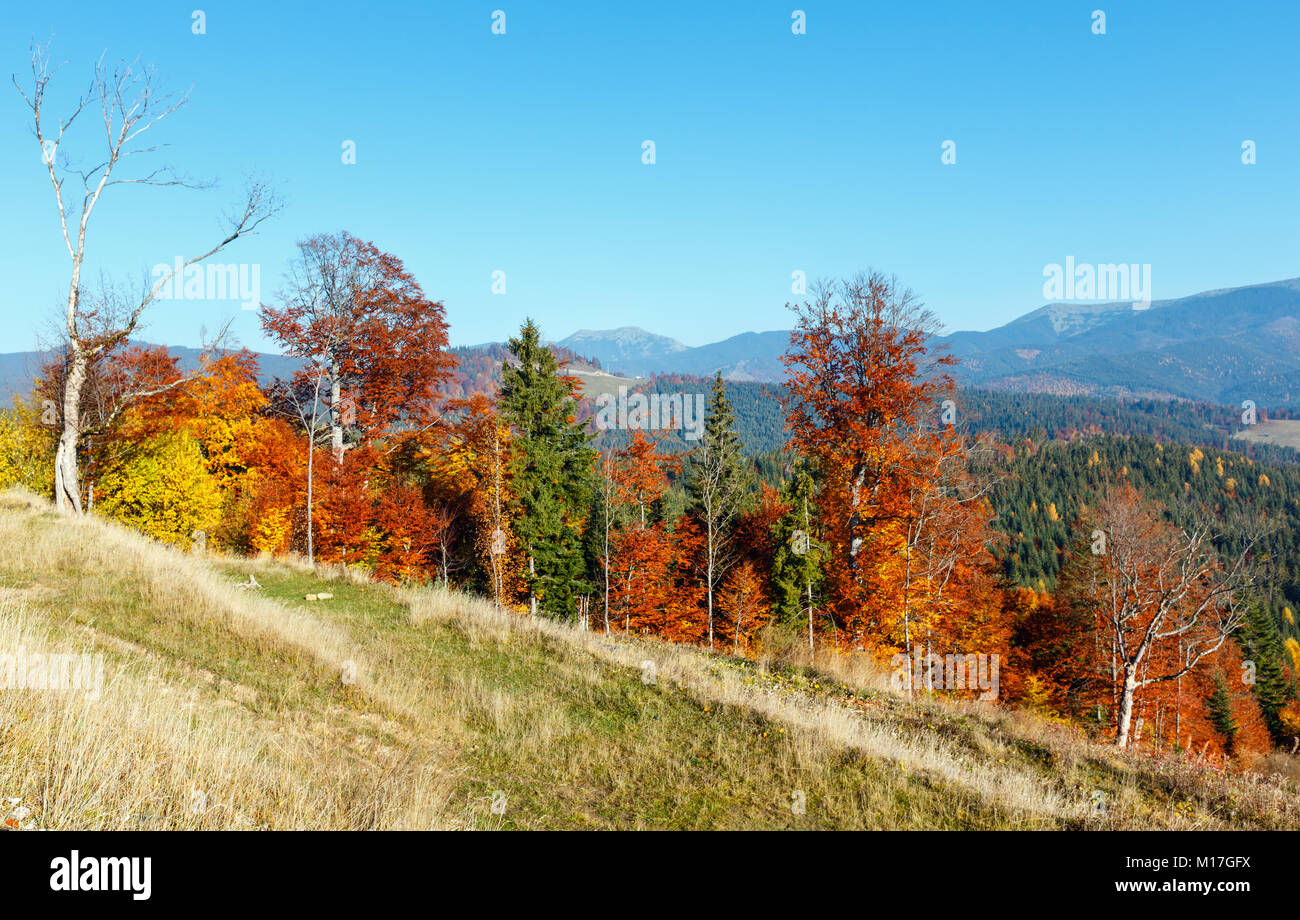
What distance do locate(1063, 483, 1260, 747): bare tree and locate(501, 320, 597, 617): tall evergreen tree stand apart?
2690cm

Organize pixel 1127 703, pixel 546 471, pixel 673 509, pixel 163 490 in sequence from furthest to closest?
pixel 673 509 < pixel 546 471 < pixel 163 490 < pixel 1127 703

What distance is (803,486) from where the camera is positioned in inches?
1681

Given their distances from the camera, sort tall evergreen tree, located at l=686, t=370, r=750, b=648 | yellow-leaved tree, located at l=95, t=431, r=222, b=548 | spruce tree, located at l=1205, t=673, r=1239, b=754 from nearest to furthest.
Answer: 1. yellow-leaved tree, located at l=95, t=431, r=222, b=548
2. tall evergreen tree, located at l=686, t=370, r=750, b=648
3. spruce tree, located at l=1205, t=673, r=1239, b=754

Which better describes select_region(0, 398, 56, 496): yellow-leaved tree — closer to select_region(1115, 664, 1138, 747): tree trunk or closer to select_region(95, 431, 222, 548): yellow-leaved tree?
select_region(95, 431, 222, 548): yellow-leaved tree

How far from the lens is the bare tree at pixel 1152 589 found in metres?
22.7

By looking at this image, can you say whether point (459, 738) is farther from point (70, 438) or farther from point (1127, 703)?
point (1127, 703)

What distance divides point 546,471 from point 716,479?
11.1 metres

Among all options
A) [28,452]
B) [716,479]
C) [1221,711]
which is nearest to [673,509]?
[716,479]

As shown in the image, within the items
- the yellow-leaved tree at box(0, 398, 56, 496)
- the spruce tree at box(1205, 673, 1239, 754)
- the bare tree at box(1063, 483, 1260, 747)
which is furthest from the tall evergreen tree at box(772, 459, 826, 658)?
the yellow-leaved tree at box(0, 398, 56, 496)

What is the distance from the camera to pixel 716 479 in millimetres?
41219

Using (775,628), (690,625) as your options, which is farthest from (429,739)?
(690,625)

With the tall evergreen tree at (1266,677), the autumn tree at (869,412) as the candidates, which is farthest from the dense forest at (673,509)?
the tall evergreen tree at (1266,677)

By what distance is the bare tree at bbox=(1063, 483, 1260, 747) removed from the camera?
894 inches
